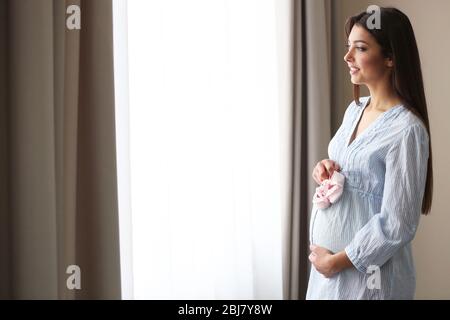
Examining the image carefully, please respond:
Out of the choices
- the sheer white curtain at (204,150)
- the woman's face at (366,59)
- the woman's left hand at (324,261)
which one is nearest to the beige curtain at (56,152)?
the sheer white curtain at (204,150)

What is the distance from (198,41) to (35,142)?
981mm

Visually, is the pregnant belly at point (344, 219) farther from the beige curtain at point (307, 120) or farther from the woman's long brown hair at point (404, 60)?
the beige curtain at point (307, 120)

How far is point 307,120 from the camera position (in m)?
2.61

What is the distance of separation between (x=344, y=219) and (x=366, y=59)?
360 mm

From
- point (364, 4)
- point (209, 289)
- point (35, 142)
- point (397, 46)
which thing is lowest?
point (209, 289)

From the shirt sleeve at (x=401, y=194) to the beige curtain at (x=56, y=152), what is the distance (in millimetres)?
821

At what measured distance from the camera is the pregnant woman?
1161 millimetres

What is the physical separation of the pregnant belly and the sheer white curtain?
32.4 inches

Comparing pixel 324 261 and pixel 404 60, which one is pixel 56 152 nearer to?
pixel 324 261

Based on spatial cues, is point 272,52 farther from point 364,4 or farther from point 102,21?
point 102,21

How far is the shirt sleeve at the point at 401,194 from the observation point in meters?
1.15

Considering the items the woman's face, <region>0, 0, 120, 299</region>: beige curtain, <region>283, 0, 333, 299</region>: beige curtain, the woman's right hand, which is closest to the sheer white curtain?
<region>283, 0, 333, 299</region>: beige curtain
